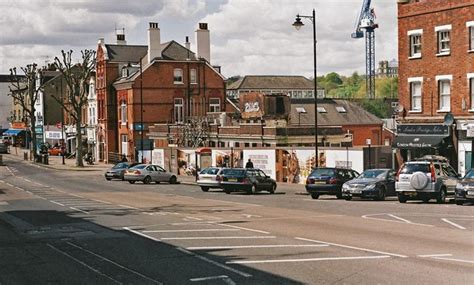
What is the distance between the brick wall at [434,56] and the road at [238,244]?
1401cm

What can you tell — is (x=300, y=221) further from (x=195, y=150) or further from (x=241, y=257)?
(x=195, y=150)

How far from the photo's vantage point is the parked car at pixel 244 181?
38.6m

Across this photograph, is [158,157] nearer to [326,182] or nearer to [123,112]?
[123,112]

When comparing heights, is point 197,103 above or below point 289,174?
above

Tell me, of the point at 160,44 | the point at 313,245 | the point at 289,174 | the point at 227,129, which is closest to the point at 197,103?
the point at 160,44

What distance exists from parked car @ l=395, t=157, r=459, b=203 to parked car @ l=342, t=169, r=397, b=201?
49.3 inches

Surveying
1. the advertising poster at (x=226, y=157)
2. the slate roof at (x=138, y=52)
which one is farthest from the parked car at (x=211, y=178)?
the slate roof at (x=138, y=52)

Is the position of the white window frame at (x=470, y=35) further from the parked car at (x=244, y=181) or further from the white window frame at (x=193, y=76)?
the white window frame at (x=193, y=76)

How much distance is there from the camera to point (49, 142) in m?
115

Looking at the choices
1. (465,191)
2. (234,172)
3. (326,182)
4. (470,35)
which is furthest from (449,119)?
(465,191)

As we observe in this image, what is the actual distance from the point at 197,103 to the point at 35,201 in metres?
47.6

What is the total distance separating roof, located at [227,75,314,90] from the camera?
143 m

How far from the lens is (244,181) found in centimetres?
3859

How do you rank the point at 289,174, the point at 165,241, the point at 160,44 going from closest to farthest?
the point at 165,241
the point at 289,174
the point at 160,44
